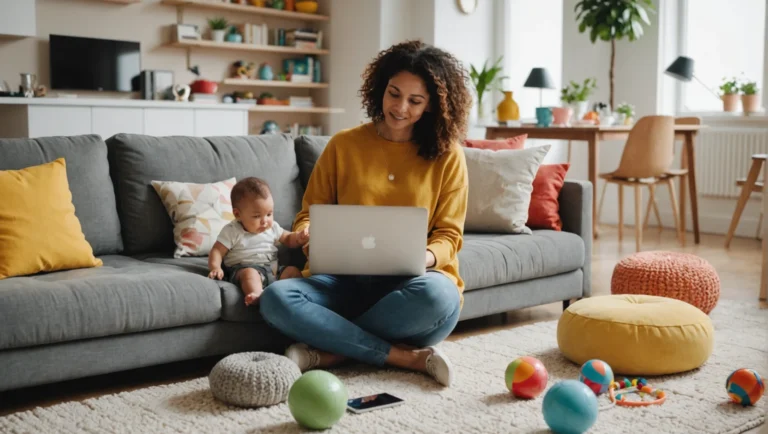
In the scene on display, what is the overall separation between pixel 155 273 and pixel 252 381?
1.63 ft

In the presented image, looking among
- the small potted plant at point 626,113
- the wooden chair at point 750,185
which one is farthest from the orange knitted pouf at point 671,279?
the small potted plant at point 626,113

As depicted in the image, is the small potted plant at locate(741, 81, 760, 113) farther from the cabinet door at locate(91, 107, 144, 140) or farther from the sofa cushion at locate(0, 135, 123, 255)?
the sofa cushion at locate(0, 135, 123, 255)

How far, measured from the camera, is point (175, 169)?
289 cm

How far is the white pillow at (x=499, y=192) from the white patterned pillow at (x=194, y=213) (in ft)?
3.16

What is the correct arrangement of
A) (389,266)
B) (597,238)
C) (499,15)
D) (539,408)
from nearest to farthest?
(539,408), (389,266), (597,238), (499,15)

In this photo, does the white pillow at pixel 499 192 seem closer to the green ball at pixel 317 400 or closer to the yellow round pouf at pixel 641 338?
the yellow round pouf at pixel 641 338

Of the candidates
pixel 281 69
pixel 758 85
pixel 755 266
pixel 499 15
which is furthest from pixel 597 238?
pixel 281 69

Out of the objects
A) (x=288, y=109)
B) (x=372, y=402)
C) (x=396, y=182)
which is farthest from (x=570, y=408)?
(x=288, y=109)

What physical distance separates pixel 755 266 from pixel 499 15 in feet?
10.2

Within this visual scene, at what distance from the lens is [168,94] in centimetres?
632

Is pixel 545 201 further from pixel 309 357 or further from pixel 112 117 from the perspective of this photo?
pixel 112 117

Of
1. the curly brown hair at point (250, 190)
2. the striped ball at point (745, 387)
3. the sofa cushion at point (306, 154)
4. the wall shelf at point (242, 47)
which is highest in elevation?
the wall shelf at point (242, 47)

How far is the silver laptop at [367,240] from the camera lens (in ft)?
7.22

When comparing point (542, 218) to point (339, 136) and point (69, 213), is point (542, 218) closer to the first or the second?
point (339, 136)
